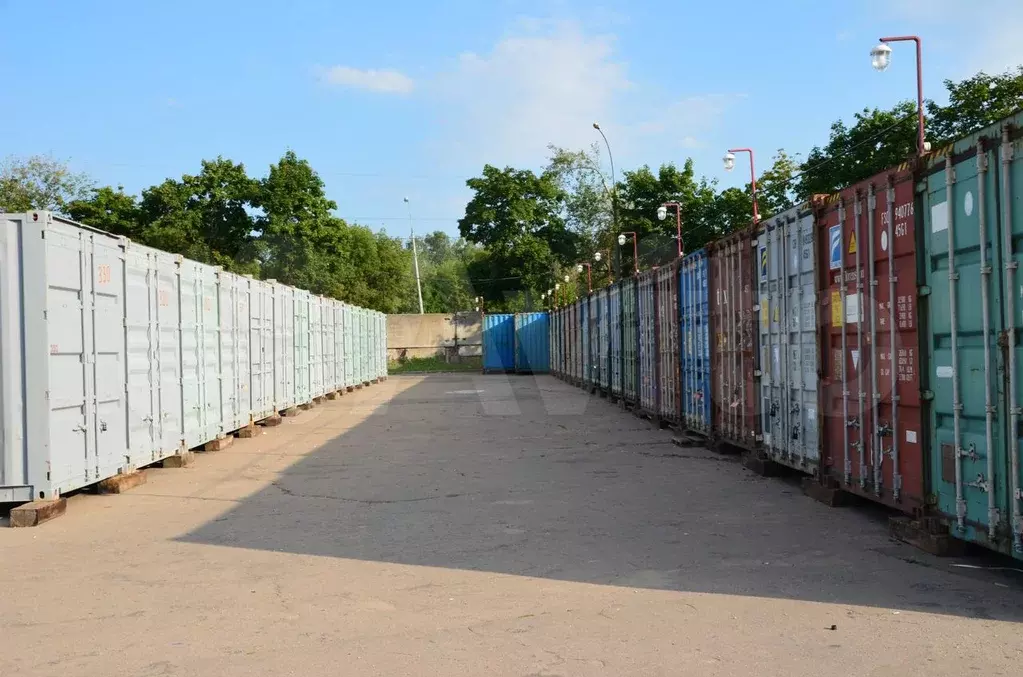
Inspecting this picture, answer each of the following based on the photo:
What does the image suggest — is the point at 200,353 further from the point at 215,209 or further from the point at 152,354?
the point at 215,209

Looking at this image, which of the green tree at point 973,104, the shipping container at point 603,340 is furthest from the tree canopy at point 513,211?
the shipping container at point 603,340

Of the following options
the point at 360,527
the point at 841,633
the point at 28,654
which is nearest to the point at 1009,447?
the point at 841,633

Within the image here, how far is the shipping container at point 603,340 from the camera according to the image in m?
24.5

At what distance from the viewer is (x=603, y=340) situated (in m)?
25.5

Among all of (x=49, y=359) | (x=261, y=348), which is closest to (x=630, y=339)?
(x=261, y=348)

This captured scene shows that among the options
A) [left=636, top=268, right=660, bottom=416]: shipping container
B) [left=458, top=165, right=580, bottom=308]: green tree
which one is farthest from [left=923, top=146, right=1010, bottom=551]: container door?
[left=458, top=165, right=580, bottom=308]: green tree

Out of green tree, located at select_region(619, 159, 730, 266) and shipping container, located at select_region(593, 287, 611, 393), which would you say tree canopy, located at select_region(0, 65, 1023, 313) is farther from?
shipping container, located at select_region(593, 287, 611, 393)

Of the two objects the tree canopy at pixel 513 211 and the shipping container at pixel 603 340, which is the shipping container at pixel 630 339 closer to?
the shipping container at pixel 603 340

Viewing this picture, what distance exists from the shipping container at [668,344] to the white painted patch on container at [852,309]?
274 inches

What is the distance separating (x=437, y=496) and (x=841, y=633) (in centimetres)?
575

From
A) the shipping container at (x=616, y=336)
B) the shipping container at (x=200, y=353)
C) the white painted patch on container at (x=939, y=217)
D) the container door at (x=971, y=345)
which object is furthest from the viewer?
the shipping container at (x=616, y=336)

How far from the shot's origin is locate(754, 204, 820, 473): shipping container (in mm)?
9828

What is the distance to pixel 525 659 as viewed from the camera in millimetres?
4980

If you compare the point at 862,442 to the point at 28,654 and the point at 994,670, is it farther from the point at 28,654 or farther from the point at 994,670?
the point at 28,654
